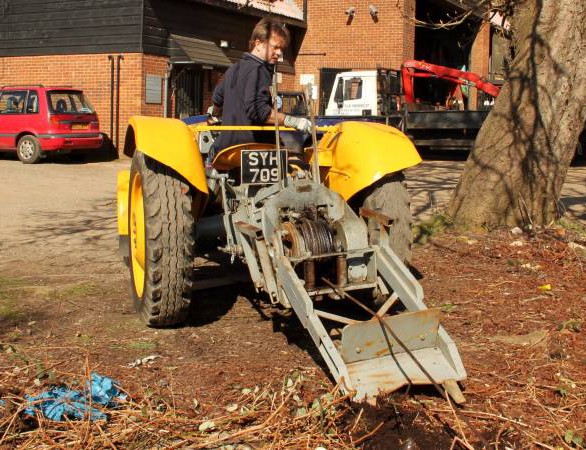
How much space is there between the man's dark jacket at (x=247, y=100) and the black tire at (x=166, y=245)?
1.83 ft

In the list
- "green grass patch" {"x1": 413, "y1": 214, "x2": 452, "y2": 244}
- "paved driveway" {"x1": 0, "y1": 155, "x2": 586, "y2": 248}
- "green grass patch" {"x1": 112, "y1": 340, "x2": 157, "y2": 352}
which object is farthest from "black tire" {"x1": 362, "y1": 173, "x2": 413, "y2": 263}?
"paved driveway" {"x1": 0, "y1": 155, "x2": 586, "y2": 248}

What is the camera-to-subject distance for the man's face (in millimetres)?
4918

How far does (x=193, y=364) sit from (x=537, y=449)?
181cm

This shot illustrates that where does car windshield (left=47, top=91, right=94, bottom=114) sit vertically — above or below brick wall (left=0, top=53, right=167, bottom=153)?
below

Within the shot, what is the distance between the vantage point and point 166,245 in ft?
14.5

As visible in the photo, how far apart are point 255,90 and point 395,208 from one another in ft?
3.83

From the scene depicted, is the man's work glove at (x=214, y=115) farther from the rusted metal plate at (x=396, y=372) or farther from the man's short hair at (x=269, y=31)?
the rusted metal plate at (x=396, y=372)

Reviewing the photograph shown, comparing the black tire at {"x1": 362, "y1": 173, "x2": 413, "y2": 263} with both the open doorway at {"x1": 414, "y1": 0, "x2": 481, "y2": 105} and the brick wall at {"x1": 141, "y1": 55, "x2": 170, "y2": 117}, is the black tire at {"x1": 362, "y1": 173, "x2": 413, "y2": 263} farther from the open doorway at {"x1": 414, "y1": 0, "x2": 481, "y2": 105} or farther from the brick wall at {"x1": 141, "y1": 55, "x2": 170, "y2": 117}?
the open doorway at {"x1": 414, "y1": 0, "x2": 481, "y2": 105}

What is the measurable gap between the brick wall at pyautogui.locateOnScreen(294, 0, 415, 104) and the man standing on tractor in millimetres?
20348

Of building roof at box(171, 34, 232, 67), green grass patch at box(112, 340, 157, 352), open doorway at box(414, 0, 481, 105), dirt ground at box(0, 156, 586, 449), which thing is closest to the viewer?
dirt ground at box(0, 156, 586, 449)

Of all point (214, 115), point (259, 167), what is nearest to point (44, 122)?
point (214, 115)

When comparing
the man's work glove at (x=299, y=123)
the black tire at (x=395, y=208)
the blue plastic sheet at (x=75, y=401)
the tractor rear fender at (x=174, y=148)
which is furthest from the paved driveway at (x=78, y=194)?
the blue plastic sheet at (x=75, y=401)

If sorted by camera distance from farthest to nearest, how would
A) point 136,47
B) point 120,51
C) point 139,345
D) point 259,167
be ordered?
point 120,51 < point 136,47 < point 259,167 < point 139,345

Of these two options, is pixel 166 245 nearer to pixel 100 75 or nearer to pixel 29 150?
pixel 29 150
